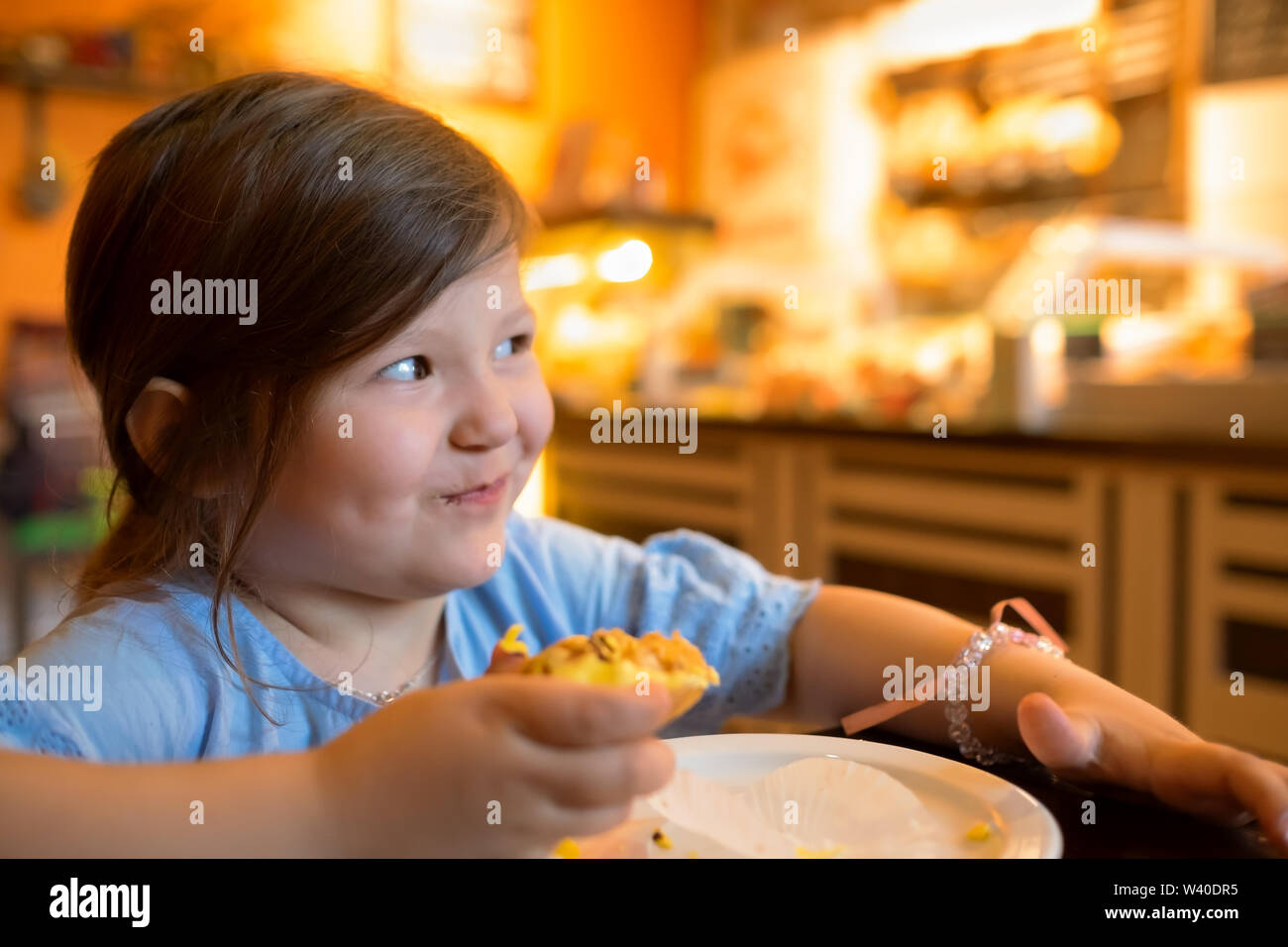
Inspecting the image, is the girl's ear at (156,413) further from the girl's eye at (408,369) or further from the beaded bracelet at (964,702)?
the beaded bracelet at (964,702)

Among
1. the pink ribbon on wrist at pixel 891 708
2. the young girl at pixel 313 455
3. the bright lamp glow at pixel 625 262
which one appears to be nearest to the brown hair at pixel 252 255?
the young girl at pixel 313 455

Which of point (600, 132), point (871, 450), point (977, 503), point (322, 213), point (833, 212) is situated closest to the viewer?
point (322, 213)

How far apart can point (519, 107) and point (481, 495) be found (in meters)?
4.73

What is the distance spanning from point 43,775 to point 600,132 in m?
3.66

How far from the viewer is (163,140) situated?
694 mm

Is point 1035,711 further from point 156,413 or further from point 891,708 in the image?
point 156,413

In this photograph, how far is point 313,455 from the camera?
0.66 metres

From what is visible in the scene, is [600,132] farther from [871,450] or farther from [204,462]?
[204,462]

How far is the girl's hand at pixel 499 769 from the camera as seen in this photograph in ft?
1.24

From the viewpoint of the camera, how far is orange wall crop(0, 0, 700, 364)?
157 inches

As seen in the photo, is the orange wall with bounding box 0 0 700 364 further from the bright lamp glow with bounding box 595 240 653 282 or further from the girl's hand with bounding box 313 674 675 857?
Answer: the girl's hand with bounding box 313 674 675 857

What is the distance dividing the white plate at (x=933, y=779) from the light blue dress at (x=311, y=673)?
9.1 inches

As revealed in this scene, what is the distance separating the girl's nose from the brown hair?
6cm
